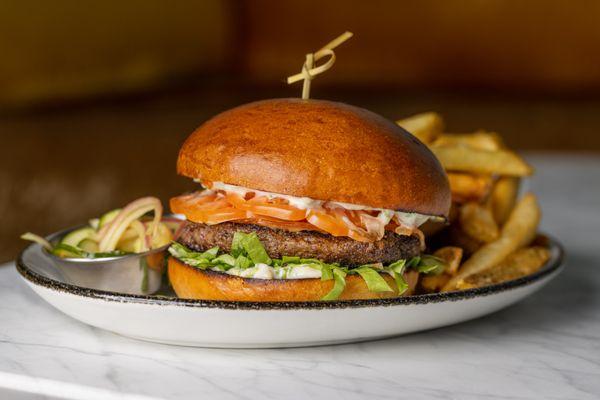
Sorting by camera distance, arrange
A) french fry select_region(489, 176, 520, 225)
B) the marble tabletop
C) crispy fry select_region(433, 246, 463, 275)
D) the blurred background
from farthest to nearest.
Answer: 1. the blurred background
2. french fry select_region(489, 176, 520, 225)
3. crispy fry select_region(433, 246, 463, 275)
4. the marble tabletop

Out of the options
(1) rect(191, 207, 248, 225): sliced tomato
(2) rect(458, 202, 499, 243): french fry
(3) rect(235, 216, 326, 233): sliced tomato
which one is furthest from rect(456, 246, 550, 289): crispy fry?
(1) rect(191, 207, 248, 225): sliced tomato

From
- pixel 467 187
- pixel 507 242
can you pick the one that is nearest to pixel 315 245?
pixel 507 242

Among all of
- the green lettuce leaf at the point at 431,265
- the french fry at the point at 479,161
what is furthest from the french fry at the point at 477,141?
the green lettuce leaf at the point at 431,265

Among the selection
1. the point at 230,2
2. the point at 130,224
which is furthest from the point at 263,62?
the point at 130,224

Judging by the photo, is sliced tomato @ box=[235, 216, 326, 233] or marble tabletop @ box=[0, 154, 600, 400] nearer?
marble tabletop @ box=[0, 154, 600, 400]

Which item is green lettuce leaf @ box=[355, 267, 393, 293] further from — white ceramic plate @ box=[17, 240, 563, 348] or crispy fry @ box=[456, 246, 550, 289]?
crispy fry @ box=[456, 246, 550, 289]

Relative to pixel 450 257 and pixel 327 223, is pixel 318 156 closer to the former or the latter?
pixel 327 223

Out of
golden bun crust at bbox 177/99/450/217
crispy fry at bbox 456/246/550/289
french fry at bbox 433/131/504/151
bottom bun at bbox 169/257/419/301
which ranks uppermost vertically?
golden bun crust at bbox 177/99/450/217

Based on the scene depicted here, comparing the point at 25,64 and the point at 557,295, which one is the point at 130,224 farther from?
the point at 25,64
